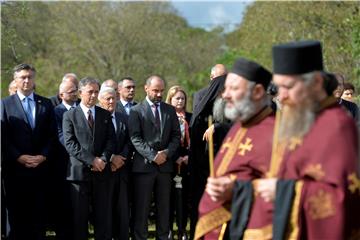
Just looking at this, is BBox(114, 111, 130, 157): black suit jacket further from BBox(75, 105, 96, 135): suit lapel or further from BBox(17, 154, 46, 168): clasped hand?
BBox(17, 154, 46, 168): clasped hand

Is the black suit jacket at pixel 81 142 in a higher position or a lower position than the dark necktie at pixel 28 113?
lower

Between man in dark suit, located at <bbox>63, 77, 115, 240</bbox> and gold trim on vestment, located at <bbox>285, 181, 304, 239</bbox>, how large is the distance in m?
5.23

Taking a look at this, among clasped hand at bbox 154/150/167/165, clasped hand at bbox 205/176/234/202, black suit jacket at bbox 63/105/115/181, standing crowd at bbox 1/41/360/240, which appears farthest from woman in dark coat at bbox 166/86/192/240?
clasped hand at bbox 205/176/234/202

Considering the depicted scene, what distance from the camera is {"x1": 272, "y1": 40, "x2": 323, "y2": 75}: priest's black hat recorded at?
5.37m

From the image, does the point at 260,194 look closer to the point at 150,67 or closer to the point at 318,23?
the point at 318,23

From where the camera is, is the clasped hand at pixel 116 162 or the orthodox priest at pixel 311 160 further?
the clasped hand at pixel 116 162

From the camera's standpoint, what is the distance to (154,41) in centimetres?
3484

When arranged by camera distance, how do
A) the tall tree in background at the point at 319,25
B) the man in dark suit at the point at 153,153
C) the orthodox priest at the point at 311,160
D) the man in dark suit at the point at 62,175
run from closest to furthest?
1. the orthodox priest at the point at 311,160
2. the man in dark suit at the point at 62,175
3. the man in dark suit at the point at 153,153
4. the tall tree in background at the point at 319,25

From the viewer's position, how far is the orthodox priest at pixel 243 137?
20.0 ft

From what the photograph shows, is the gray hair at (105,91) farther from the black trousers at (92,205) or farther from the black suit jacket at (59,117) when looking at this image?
the black trousers at (92,205)

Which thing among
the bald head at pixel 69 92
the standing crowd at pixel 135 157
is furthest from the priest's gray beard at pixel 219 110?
the bald head at pixel 69 92

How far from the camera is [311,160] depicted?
5.30 m

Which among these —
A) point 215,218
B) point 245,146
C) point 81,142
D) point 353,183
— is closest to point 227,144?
point 245,146

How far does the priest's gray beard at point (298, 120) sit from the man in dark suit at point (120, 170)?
19.0 feet
